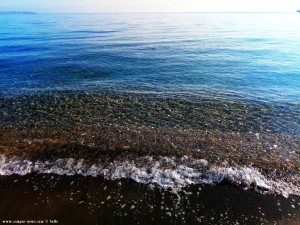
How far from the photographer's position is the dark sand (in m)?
7.75

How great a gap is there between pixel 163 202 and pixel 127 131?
5.51 meters

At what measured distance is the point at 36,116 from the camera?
14945 millimetres

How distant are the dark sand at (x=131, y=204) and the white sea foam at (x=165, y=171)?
0.37 metres

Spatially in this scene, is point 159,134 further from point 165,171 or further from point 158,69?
point 158,69

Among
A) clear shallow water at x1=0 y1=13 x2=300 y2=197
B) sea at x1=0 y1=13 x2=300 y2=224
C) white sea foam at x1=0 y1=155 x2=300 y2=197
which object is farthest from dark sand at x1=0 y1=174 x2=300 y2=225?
clear shallow water at x1=0 y1=13 x2=300 y2=197

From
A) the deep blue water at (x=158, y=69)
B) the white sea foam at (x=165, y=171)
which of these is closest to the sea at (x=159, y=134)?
the white sea foam at (x=165, y=171)

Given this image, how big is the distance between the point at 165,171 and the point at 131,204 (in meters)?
2.21

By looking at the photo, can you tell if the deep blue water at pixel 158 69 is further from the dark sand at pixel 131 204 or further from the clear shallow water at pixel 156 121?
the dark sand at pixel 131 204

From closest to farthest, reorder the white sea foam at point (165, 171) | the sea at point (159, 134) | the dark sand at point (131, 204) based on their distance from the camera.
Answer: the dark sand at point (131, 204) < the sea at point (159, 134) < the white sea foam at point (165, 171)

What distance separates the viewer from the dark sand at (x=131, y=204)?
7.75 m

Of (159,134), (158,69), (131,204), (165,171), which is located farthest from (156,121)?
(158,69)

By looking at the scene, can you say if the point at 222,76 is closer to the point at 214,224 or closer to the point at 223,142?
the point at 223,142

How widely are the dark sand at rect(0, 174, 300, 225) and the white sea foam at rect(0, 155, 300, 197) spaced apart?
14.4 inches

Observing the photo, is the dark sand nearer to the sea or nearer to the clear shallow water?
the sea
